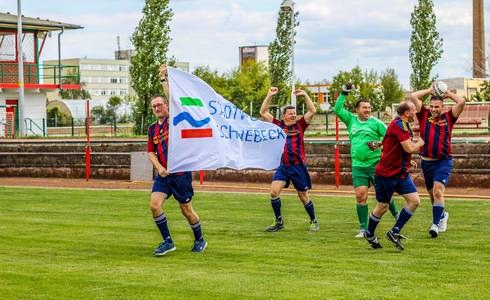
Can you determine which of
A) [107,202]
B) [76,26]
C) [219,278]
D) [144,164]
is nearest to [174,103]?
[219,278]

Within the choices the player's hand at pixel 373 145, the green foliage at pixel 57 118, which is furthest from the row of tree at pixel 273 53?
the player's hand at pixel 373 145

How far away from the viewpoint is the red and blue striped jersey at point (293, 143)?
49.0ft

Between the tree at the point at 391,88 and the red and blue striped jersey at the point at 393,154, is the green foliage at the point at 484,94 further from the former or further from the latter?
the red and blue striped jersey at the point at 393,154

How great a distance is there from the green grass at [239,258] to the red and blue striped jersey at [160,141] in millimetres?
1334

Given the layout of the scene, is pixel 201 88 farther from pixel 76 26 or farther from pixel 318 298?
pixel 76 26

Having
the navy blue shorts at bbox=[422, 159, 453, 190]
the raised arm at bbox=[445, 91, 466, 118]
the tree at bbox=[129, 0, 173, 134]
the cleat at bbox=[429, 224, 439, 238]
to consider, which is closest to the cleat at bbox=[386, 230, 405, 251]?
the cleat at bbox=[429, 224, 439, 238]

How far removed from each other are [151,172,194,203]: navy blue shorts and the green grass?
0.80m

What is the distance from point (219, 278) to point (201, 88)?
11.2 ft

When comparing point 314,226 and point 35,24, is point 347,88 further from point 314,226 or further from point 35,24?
point 35,24

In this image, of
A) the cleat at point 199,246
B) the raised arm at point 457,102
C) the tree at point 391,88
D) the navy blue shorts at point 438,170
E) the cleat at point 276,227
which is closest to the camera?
the cleat at point 199,246

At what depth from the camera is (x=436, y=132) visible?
1387cm

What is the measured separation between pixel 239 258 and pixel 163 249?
1.09m

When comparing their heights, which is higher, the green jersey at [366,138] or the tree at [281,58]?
the tree at [281,58]

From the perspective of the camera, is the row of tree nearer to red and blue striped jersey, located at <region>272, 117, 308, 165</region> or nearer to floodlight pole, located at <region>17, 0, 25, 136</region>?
floodlight pole, located at <region>17, 0, 25, 136</region>
